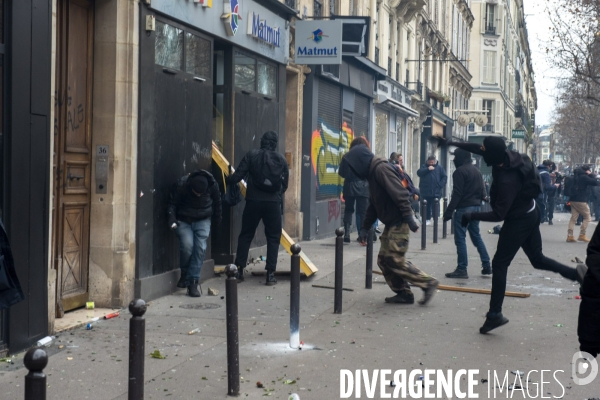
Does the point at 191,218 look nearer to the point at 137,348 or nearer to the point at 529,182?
the point at 529,182

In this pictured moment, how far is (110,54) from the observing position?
8.96 meters

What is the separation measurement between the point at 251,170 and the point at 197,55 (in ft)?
5.31

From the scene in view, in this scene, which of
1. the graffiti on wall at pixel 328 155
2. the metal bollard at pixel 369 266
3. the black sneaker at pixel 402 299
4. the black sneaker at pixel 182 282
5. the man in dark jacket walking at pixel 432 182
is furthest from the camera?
the man in dark jacket walking at pixel 432 182

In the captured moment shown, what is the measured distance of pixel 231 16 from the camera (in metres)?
11.9

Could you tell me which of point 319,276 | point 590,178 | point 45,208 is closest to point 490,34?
point 590,178

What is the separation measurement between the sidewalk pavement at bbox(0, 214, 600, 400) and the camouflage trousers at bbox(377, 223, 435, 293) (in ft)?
0.93

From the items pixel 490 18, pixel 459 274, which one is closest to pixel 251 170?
pixel 459 274

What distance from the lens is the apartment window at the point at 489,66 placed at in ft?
200

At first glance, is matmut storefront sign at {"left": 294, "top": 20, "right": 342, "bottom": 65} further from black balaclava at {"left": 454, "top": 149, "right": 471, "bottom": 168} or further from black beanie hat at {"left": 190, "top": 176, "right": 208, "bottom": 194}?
black beanie hat at {"left": 190, "top": 176, "right": 208, "bottom": 194}

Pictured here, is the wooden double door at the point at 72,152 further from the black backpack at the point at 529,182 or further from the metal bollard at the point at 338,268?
the black backpack at the point at 529,182

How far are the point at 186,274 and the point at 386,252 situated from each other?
2372mm

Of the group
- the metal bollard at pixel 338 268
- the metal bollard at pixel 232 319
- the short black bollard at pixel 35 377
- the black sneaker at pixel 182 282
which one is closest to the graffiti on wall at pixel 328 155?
the black sneaker at pixel 182 282

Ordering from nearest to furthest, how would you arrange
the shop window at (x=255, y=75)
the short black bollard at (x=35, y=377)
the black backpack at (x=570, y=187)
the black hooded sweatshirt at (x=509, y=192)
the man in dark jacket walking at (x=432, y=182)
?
the short black bollard at (x=35, y=377), the black hooded sweatshirt at (x=509, y=192), the shop window at (x=255, y=75), the black backpack at (x=570, y=187), the man in dark jacket walking at (x=432, y=182)

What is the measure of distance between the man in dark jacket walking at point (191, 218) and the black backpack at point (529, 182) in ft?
11.9
